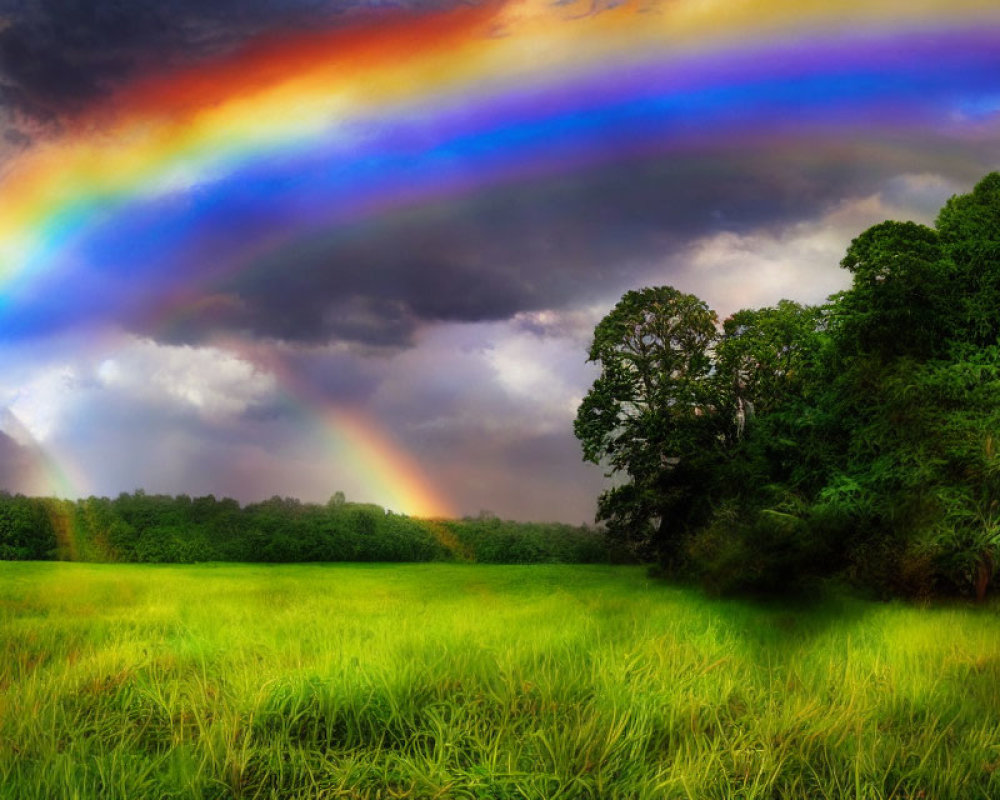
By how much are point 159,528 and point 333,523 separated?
12725mm

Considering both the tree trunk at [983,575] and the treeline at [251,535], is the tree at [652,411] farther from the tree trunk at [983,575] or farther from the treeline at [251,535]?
the treeline at [251,535]

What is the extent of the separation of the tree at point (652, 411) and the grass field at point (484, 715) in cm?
1971

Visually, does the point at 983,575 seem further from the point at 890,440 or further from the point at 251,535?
the point at 251,535

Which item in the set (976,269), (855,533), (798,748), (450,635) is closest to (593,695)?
(798,748)

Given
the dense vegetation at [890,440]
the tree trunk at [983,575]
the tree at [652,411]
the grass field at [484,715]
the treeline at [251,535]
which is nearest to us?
the grass field at [484,715]

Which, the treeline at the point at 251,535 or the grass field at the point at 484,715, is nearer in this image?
the grass field at the point at 484,715

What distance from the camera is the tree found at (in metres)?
28.6

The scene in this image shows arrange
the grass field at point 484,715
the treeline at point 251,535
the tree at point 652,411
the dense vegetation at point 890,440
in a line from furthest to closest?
the treeline at point 251,535 → the tree at point 652,411 → the dense vegetation at point 890,440 → the grass field at point 484,715

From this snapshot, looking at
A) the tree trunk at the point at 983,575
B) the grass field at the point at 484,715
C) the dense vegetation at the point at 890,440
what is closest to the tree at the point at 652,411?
the dense vegetation at the point at 890,440

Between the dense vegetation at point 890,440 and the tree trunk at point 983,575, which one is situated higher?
the dense vegetation at point 890,440

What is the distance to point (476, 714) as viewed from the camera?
5.10m

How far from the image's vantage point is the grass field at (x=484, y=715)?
418cm

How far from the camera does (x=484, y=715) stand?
5012mm

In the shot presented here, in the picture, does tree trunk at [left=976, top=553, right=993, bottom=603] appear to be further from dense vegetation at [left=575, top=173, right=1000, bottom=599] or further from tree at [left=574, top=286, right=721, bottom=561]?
tree at [left=574, top=286, right=721, bottom=561]
